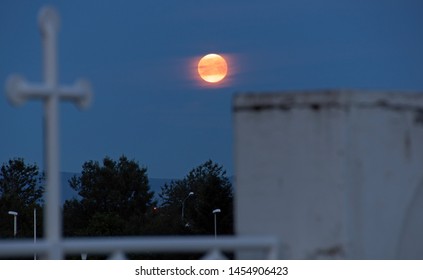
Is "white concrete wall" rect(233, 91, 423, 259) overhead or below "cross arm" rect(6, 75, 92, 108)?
below

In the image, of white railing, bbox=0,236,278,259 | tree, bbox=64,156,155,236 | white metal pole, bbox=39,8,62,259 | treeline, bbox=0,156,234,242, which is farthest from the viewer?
tree, bbox=64,156,155,236

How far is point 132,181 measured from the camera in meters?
94.9

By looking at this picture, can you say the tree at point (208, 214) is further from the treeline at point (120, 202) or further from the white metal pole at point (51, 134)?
the white metal pole at point (51, 134)

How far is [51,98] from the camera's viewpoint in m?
6.36

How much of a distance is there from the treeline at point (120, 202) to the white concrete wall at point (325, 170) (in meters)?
62.0

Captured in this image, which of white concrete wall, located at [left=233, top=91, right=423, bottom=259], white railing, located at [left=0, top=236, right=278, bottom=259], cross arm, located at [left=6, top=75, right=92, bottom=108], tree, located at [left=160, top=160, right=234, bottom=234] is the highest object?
tree, located at [left=160, top=160, right=234, bottom=234]

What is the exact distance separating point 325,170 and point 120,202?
87434 mm

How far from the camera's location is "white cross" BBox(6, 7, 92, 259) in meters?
6.09

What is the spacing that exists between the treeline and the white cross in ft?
206

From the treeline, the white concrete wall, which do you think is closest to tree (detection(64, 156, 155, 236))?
the treeline

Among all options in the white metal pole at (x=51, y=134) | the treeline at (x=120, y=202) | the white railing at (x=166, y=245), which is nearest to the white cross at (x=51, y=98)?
the white metal pole at (x=51, y=134)

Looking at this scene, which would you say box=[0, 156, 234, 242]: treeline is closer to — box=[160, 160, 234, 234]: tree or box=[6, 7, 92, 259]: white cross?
box=[160, 160, 234, 234]: tree
